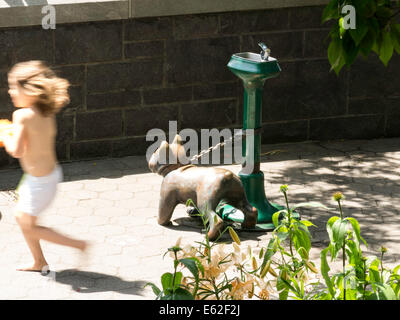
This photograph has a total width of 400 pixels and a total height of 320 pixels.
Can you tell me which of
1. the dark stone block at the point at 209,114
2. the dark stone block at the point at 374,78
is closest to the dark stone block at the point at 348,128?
the dark stone block at the point at 374,78

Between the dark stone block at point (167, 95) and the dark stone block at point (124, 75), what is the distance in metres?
0.09

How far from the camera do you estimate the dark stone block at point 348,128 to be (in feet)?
27.3

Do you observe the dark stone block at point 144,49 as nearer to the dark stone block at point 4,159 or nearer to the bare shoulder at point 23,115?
the dark stone block at point 4,159

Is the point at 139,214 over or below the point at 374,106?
below

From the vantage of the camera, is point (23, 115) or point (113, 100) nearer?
point (23, 115)

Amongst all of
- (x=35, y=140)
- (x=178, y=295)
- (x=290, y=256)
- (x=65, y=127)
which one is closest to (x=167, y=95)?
(x=65, y=127)

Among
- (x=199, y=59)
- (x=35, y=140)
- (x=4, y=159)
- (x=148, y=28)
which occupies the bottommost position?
(x=4, y=159)

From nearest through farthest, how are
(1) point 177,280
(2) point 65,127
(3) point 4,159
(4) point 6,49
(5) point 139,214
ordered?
(1) point 177,280 → (5) point 139,214 → (4) point 6,49 → (3) point 4,159 → (2) point 65,127

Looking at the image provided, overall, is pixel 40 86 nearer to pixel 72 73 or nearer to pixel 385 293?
pixel 72 73

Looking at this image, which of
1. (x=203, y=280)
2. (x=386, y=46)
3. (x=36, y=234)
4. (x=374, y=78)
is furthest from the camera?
(x=374, y=78)

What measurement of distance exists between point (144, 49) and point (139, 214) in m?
1.97

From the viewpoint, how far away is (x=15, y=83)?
4.79 meters

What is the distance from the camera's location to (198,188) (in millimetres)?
5758
